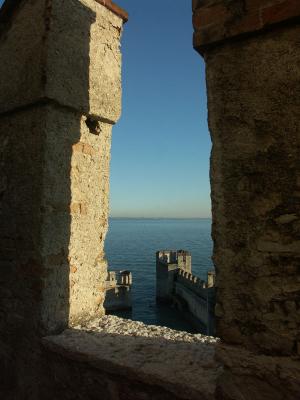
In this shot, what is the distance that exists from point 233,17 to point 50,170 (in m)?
1.63

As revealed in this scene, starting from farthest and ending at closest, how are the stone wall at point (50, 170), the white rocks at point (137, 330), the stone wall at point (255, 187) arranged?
the stone wall at point (50, 170)
the white rocks at point (137, 330)
the stone wall at point (255, 187)

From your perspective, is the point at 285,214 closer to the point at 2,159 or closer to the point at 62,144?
the point at 62,144

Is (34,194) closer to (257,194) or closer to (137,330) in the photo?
(137,330)

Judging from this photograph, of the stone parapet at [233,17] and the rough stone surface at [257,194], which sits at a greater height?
the stone parapet at [233,17]

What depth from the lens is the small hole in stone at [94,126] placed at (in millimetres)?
2955

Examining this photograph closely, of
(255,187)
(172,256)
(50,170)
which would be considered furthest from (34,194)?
(172,256)

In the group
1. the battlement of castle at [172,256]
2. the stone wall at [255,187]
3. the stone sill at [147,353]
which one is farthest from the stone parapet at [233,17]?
the battlement of castle at [172,256]

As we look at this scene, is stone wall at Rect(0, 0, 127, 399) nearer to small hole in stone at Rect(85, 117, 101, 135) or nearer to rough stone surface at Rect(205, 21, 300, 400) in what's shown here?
small hole in stone at Rect(85, 117, 101, 135)

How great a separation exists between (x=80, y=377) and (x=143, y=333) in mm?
539

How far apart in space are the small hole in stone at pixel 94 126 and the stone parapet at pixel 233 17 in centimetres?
140

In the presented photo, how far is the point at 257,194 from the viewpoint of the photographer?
62.2 inches

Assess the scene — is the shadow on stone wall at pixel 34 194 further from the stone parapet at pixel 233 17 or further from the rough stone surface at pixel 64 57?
the stone parapet at pixel 233 17

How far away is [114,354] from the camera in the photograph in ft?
7.25

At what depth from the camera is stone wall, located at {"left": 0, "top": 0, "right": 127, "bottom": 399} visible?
8.49 feet
